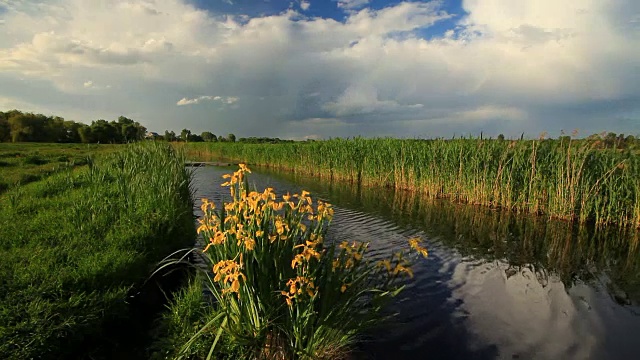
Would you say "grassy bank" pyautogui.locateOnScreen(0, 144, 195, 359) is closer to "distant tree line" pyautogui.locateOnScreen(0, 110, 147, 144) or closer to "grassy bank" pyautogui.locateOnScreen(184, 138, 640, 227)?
"grassy bank" pyautogui.locateOnScreen(184, 138, 640, 227)

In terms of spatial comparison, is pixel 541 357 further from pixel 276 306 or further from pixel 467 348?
pixel 276 306

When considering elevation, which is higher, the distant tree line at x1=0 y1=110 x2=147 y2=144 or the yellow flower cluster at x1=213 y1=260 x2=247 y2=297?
the distant tree line at x1=0 y1=110 x2=147 y2=144

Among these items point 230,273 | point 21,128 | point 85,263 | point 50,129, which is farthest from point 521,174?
point 50,129

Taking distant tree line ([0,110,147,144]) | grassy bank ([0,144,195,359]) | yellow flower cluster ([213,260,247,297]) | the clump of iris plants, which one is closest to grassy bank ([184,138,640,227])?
the clump of iris plants

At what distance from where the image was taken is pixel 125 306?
15.0 feet

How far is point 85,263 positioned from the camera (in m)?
4.76

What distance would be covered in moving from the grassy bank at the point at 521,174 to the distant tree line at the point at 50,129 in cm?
2946

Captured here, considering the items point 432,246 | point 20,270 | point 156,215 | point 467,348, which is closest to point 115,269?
point 20,270

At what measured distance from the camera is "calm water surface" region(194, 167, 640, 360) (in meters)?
5.30

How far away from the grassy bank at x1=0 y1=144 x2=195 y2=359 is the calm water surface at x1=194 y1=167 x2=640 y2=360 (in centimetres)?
247

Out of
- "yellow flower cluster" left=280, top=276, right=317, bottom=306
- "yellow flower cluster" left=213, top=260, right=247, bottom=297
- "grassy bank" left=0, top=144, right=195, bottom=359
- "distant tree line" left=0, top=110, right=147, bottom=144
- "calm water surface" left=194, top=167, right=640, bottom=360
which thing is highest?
"distant tree line" left=0, top=110, right=147, bottom=144

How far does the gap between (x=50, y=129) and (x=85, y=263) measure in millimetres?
54308

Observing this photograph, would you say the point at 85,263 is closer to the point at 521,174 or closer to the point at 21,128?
the point at 521,174

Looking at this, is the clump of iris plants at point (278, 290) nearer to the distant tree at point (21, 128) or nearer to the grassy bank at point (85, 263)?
the grassy bank at point (85, 263)
